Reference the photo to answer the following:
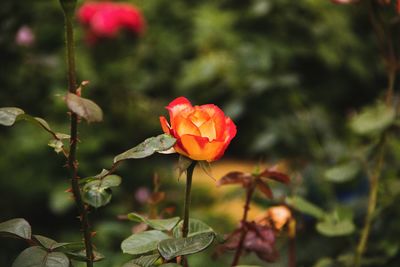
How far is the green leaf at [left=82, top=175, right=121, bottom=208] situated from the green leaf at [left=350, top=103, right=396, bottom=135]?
54cm

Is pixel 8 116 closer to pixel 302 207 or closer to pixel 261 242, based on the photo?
pixel 261 242

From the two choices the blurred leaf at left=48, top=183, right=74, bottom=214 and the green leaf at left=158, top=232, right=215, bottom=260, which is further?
the blurred leaf at left=48, top=183, right=74, bottom=214

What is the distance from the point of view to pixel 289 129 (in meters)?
1.80

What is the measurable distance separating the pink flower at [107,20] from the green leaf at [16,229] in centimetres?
166

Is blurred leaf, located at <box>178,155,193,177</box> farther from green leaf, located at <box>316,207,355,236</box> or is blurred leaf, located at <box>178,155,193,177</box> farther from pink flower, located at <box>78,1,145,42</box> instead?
pink flower, located at <box>78,1,145,42</box>

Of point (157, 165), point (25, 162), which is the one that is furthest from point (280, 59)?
point (25, 162)

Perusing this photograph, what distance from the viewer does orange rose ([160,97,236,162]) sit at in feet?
1.70

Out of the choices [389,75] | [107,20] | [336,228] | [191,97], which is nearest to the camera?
[336,228]

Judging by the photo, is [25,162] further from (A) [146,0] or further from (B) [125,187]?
(A) [146,0]

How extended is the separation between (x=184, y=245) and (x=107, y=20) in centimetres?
172

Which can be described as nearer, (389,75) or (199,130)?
(199,130)

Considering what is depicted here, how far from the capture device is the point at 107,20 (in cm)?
213

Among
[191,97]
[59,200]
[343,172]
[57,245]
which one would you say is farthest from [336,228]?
[191,97]

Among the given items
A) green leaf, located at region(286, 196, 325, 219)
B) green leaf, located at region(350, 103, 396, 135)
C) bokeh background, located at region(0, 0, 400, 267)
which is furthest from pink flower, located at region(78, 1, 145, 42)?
green leaf, located at region(286, 196, 325, 219)
